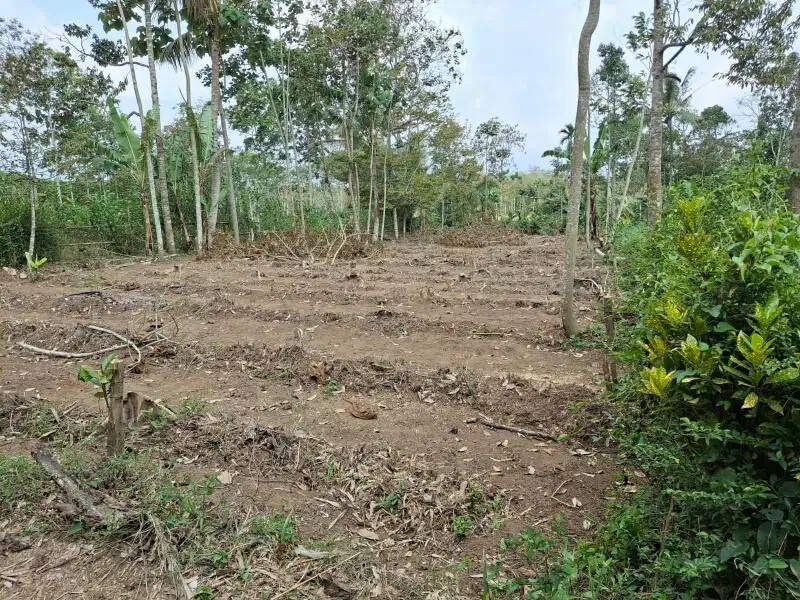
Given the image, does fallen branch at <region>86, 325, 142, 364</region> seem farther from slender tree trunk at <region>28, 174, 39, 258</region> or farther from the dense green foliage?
slender tree trunk at <region>28, 174, 39, 258</region>

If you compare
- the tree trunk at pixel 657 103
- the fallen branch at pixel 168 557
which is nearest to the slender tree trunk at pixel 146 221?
the tree trunk at pixel 657 103

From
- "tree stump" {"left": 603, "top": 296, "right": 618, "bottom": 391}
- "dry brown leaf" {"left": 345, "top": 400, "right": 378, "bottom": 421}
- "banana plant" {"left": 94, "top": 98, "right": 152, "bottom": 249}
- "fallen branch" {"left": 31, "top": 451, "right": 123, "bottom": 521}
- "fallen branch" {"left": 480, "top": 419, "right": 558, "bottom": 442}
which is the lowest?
"fallen branch" {"left": 480, "top": 419, "right": 558, "bottom": 442}

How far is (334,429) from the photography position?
147 inches

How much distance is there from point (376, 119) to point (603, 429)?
1840 centimetres

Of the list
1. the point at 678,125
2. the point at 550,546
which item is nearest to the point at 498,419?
the point at 550,546

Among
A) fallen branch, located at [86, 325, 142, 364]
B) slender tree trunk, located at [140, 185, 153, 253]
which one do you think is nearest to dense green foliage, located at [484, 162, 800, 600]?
fallen branch, located at [86, 325, 142, 364]

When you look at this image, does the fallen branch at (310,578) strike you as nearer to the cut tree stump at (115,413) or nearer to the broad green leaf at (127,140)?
the cut tree stump at (115,413)

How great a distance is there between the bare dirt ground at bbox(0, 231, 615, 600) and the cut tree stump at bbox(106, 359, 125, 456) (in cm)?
20

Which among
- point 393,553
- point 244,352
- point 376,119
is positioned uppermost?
point 376,119

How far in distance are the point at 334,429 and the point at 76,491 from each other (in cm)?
165

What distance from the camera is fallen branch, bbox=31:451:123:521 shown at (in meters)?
2.53

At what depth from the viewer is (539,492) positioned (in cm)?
296

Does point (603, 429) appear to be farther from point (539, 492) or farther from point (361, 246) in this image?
point (361, 246)

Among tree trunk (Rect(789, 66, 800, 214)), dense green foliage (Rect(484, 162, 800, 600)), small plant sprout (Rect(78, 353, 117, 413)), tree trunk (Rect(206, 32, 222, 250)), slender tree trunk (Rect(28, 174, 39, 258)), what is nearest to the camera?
dense green foliage (Rect(484, 162, 800, 600))
